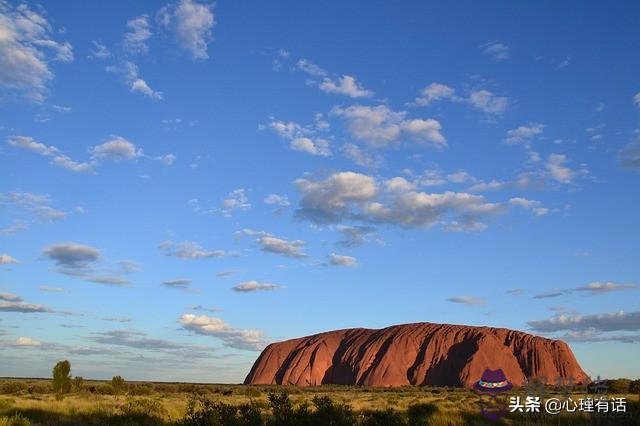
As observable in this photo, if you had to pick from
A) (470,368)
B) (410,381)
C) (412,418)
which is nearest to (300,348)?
(410,381)

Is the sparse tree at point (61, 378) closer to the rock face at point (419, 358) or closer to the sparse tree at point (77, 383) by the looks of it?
the sparse tree at point (77, 383)

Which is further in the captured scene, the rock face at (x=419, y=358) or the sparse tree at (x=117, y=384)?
the rock face at (x=419, y=358)

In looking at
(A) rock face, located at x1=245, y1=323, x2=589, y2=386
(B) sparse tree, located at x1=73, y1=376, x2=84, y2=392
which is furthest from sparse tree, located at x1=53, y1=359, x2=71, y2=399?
(A) rock face, located at x1=245, y1=323, x2=589, y2=386

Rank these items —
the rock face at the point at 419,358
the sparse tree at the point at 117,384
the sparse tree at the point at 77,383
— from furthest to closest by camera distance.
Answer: the rock face at the point at 419,358 → the sparse tree at the point at 117,384 → the sparse tree at the point at 77,383

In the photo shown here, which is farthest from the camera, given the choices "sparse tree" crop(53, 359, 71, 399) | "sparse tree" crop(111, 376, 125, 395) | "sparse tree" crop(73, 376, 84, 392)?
"sparse tree" crop(111, 376, 125, 395)

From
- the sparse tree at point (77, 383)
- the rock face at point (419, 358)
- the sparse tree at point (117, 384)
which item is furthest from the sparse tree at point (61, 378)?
the rock face at point (419, 358)

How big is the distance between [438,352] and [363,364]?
13240 millimetres

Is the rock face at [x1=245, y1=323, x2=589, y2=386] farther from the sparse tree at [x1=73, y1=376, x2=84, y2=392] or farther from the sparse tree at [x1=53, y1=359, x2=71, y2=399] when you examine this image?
the sparse tree at [x1=53, y1=359, x2=71, y2=399]

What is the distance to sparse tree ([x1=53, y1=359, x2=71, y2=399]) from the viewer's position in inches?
1314

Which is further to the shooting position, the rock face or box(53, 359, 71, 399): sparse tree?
the rock face

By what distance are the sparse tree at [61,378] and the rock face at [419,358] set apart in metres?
64.6

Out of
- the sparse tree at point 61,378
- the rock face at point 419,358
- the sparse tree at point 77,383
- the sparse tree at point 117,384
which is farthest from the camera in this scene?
the rock face at point 419,358

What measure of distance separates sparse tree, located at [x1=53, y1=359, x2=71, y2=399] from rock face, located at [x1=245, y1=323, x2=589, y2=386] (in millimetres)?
64636

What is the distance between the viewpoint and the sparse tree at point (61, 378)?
3338 centimetres
